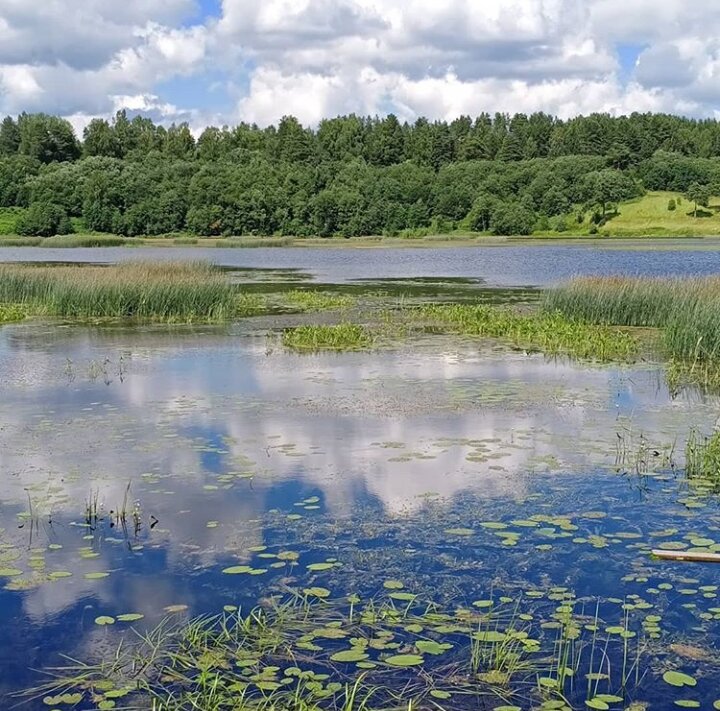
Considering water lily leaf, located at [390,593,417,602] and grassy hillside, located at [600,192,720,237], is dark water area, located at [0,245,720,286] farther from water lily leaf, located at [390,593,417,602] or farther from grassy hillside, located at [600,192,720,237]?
water lily leaf, located at [390,593,417,602]

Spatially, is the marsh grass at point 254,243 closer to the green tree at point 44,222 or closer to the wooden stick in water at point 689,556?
the green tree at point 44,222

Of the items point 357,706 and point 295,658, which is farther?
point 295,658

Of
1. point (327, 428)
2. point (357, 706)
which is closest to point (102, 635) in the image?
point (357, 706)

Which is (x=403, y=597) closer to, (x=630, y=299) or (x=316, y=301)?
(x=630, y=299)

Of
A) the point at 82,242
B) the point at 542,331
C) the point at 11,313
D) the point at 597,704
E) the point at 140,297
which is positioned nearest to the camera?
the point at 597,704

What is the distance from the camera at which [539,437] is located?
1173 centimetres

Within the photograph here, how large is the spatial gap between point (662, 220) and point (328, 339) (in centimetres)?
8689

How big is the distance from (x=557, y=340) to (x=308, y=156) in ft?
424

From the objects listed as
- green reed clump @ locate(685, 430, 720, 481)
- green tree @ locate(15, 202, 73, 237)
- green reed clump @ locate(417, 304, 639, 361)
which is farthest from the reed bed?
green tree @ locate(15, 202, 73, 237)

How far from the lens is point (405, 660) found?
5.96m

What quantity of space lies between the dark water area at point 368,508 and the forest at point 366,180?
303ft

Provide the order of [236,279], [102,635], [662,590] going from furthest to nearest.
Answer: [236,279] → [662,590] → [102,635]

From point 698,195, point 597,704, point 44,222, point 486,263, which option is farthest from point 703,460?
point 698,195

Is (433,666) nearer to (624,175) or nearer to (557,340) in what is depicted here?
(557,340)
